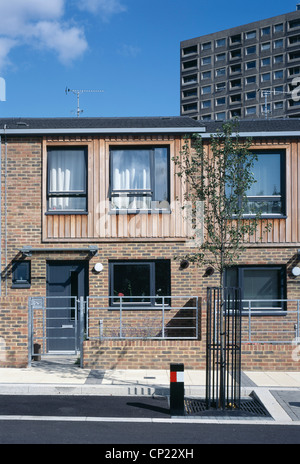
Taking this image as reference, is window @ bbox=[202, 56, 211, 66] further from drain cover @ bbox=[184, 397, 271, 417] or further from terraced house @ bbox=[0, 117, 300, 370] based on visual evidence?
drain cover @ bbox=[184, 397, 271, 417]

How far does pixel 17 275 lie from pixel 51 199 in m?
2.37

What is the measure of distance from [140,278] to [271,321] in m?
3.82

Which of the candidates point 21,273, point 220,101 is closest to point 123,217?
point 21,273

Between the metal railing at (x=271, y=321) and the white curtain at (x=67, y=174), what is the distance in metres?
5.66

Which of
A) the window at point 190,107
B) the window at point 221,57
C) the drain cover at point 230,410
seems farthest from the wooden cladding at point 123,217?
the window at point 221,57

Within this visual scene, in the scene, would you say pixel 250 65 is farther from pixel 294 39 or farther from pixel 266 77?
pixel 294 39

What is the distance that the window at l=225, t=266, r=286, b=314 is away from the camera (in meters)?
14.9

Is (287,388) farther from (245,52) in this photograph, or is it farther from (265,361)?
(245,52)

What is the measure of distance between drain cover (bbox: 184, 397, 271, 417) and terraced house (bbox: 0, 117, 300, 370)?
4469mm

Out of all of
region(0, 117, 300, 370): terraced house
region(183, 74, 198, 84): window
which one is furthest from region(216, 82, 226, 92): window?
region(0, 117, 300, 370): terraced house

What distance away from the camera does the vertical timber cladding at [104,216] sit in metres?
14.7

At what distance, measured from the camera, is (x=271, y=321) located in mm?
13984

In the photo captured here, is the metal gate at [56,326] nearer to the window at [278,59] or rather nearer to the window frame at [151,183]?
the window frame at [151,183]
